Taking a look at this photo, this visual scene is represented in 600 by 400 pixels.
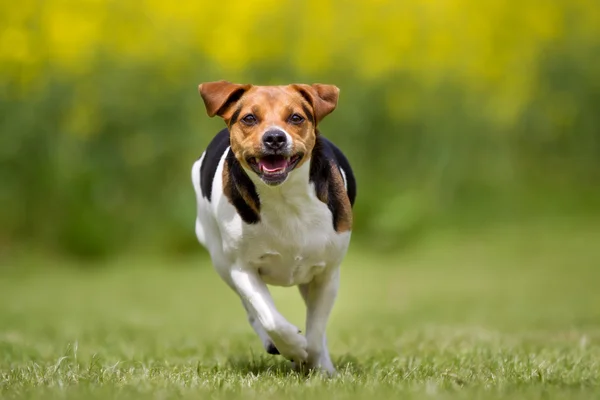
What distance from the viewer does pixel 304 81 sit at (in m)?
11.5

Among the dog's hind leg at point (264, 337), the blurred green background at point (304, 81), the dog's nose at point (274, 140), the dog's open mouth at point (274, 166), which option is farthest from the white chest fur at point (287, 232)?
the blurred green background at point (304, 81)

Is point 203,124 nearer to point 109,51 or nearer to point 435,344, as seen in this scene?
point 109,51

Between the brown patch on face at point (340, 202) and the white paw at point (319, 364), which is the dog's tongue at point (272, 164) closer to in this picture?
the brown patch on face at point (340, 202)

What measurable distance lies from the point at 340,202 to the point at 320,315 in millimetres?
571

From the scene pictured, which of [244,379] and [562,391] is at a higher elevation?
[562,391]

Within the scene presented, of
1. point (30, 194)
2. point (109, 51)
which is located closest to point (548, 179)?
point (109, 51)

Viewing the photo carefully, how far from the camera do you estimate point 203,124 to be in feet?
37.2

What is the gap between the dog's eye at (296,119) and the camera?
413cm

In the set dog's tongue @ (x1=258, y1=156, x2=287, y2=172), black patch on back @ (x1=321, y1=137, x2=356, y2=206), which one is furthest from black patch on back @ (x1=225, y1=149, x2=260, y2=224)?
black patch on back @ (x1=321, y1=137, x2=356, y2=206)

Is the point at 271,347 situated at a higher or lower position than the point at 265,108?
lower

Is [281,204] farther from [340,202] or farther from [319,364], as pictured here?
[319,364]

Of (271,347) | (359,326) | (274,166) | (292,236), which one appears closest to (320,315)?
(271,347)

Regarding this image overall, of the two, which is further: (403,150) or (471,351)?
(403,150)

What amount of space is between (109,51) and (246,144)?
8133 mm
